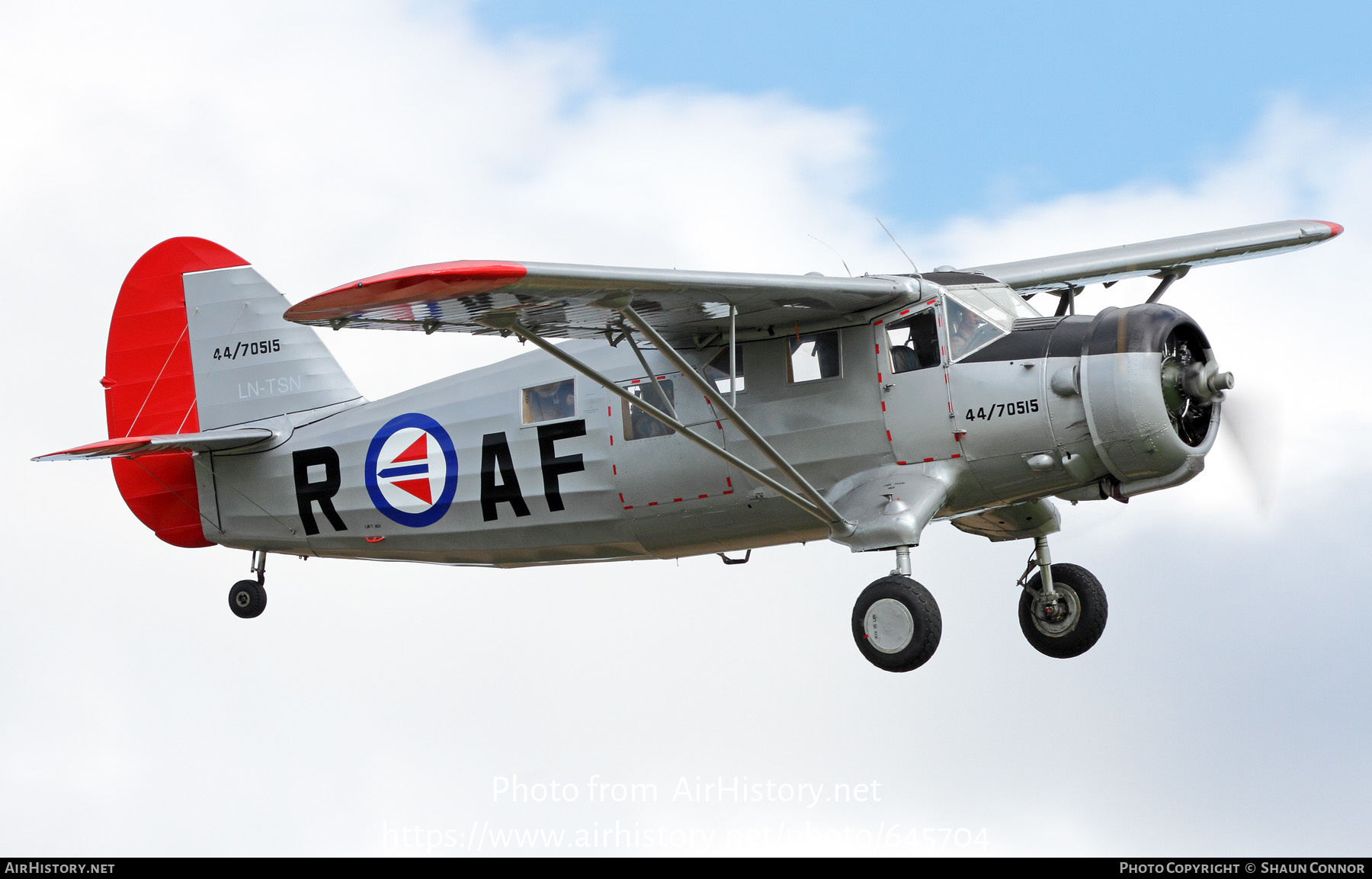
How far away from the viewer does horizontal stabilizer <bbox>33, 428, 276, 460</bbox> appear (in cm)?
1389

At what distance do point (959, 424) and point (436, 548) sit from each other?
193 inches

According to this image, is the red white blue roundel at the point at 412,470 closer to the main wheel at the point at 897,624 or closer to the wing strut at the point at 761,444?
the wing strut at the point at 761,444

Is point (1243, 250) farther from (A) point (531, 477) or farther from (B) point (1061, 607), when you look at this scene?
(A) point (531, 477)

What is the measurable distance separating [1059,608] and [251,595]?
7415mm

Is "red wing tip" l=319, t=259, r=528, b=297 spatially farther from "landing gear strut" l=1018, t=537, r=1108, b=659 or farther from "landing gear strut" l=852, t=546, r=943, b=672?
"landing gear strut" l=1018, t=537, r=1108, b=659

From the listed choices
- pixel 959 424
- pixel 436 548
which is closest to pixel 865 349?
pixel 959 424

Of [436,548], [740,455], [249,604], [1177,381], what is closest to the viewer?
[1177,381]

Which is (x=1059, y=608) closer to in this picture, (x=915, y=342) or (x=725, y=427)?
(x=915, y=342)

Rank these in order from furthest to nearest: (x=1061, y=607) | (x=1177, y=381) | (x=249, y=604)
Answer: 1. (x=249, y=604)
2. (x=1061, y=607)
3. (x=1177, y=381)

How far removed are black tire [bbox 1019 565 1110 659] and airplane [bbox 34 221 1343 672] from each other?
19 millimetres

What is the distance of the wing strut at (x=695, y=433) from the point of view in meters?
10.7

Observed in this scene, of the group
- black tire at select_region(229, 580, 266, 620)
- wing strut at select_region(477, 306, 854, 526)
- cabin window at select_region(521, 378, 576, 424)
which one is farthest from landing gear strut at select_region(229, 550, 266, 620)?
wing strut at select_region(477, 306, 854, 526)

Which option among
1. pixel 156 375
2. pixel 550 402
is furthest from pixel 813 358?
pixel 156 375

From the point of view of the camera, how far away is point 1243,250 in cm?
1412
